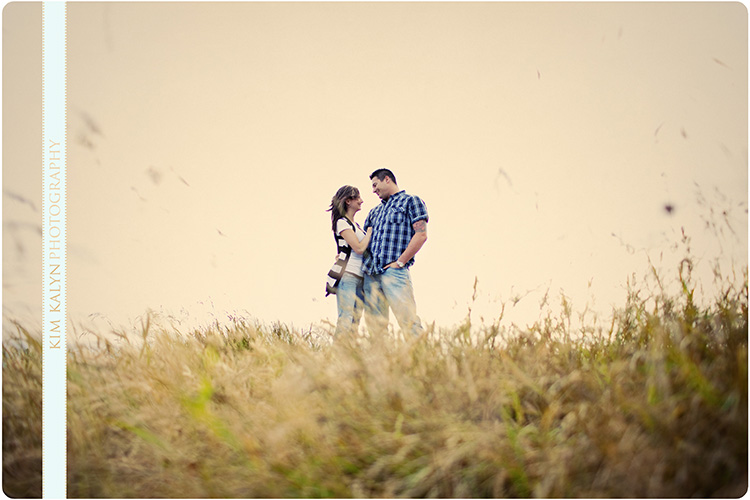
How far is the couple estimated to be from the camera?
11.7 ft

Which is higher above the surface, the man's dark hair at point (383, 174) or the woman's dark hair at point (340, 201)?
the man's dark hair at point (383, 174)

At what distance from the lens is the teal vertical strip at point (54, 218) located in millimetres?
2221

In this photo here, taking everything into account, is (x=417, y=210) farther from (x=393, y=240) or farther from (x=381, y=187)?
(x=381, y=187)

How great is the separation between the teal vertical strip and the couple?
5.64 feet

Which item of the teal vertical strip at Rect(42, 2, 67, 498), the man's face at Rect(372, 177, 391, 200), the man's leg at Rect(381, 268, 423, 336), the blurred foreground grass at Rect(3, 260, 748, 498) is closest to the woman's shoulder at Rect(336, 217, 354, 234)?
the man's face at Rect(372, 177, 391, 200)

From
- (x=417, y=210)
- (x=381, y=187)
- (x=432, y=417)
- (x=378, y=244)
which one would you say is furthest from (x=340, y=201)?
(x=432, y=417)

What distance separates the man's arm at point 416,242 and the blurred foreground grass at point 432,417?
48.9 inches

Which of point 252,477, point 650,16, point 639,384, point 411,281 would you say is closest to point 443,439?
point 252,477

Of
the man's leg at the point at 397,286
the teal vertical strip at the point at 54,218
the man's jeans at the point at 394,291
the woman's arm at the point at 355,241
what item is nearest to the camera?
the teal vertical strip at the point at 54,218

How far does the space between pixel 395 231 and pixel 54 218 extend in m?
2.18

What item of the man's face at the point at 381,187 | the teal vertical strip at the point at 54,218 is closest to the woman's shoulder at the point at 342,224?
the man's face at the point at 381,187

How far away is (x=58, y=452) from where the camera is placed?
2.04 m

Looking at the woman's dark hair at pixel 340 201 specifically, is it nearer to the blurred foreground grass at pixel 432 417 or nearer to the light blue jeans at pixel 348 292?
the light blue jeans at pixel 348 292

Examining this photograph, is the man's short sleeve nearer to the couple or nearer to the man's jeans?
the couple
